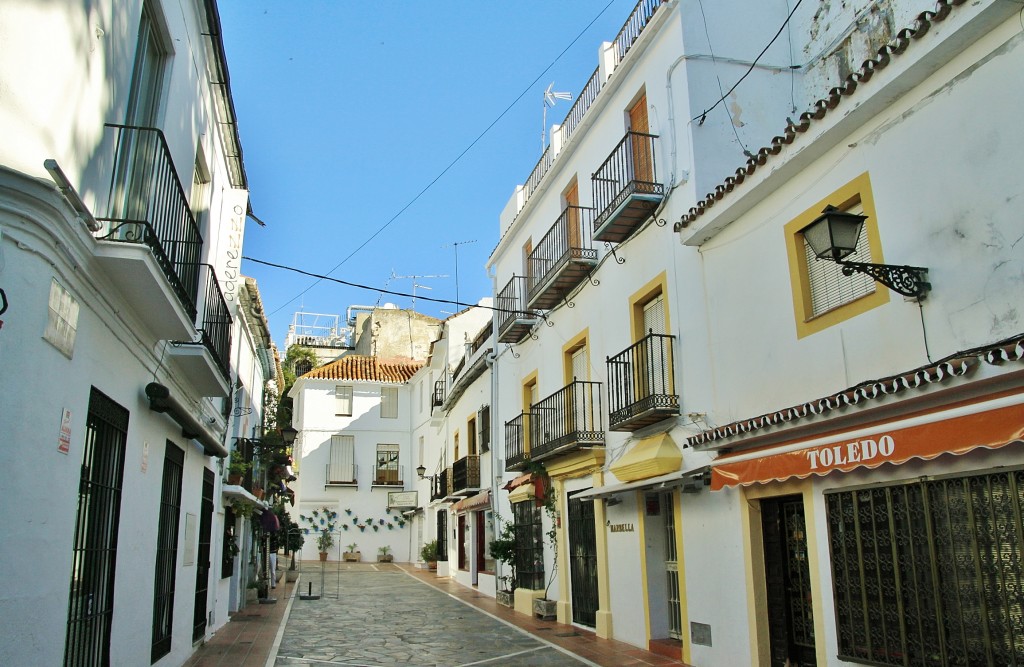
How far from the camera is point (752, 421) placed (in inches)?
323

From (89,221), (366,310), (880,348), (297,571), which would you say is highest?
(366,310)

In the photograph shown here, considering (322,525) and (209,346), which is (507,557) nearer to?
(209,346)

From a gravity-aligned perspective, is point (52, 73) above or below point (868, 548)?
above

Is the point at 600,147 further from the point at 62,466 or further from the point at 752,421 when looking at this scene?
the point at 62,466

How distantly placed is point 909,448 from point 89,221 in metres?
6.09

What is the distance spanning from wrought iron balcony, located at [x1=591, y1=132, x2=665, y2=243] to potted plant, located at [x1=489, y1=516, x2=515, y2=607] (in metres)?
8.18

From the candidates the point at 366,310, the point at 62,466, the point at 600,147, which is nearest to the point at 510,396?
the point at 600,147

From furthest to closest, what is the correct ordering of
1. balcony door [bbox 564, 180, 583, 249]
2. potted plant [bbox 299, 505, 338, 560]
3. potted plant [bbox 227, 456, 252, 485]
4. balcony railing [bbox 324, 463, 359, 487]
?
balcony railing [bbox 324, 463, 359, 487] < potted plant [bbox 299, 505, 338, 560] < potted plant [bbox 227, 456, 252, 485] < balcony door [bbox 564, 180, 583, 249]

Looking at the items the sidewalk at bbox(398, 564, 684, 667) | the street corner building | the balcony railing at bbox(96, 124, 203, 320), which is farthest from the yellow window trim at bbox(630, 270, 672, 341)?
the balcony railing at bbox(96, 124, 203, 320)

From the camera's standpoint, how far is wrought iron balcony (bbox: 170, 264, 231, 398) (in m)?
8.57

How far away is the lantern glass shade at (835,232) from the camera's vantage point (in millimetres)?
6629

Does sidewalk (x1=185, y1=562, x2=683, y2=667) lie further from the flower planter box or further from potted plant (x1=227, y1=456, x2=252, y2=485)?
potted plant (x1=227, y1=456, x2=252, y2=485)

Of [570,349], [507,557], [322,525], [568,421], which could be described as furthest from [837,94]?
[322,525]

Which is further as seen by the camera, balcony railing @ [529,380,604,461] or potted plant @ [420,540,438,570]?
potted plant @ [420,540,438,570]
